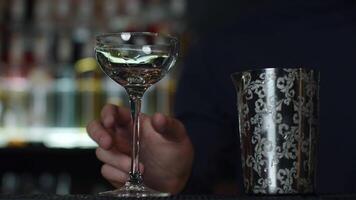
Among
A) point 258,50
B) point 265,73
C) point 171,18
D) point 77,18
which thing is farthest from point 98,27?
point 265,73

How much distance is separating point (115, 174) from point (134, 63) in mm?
243

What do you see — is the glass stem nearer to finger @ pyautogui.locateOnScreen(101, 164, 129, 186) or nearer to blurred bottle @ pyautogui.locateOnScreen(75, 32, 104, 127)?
finger @ pyautogui.locateOnScreen(101, 164, 129, 186)

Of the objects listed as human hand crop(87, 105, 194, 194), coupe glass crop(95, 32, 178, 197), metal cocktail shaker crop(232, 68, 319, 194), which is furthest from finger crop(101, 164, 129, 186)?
metal cocktail shaker crop(232, 68, 319, 194)

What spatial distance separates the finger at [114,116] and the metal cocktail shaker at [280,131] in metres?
0.26

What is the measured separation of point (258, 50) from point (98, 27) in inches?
47.5

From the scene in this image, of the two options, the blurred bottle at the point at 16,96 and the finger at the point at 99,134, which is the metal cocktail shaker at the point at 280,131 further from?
the blurred bottle at the point at 16,96

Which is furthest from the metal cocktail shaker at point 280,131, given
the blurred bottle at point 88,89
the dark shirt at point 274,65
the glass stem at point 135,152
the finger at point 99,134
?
the blurred bottle at point 88,89

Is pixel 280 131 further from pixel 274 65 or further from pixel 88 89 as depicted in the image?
pixel 88 89

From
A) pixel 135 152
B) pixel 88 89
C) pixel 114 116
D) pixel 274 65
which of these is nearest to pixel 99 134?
pixel 114 116

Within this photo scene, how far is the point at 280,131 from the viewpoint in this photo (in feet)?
2.10

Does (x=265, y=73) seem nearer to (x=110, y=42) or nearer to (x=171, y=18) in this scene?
(x=110, y=42)

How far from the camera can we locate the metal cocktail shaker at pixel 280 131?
64 centimetres

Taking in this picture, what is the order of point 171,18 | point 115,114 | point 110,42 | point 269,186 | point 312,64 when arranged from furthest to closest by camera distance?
point 171,18, point 312,64, point 115,114, point 110,42, point 269,186

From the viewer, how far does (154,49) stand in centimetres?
77
